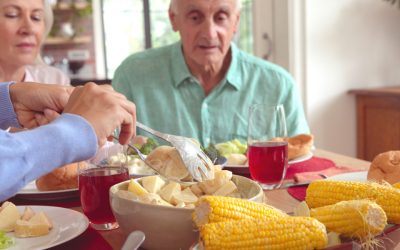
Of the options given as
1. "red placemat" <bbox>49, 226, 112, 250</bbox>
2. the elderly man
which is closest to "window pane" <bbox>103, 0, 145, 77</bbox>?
the elderly man

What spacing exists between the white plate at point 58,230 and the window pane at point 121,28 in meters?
4.31

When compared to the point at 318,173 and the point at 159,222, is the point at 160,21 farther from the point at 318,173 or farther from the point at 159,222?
the point at 159,222

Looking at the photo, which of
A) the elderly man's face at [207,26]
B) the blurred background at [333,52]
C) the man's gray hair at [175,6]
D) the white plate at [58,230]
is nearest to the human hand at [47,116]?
the white plate at [58,230]

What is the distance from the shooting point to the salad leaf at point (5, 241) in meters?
0.87

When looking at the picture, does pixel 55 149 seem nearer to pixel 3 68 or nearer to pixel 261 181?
pixel 261 181

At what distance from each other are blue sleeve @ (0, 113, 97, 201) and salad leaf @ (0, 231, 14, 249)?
136 millimetres

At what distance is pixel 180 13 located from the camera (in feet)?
6.81

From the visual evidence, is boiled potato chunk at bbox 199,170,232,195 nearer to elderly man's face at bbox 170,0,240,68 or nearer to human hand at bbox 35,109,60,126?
human hand at bbox 35,109,60,126

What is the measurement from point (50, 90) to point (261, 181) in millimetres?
523

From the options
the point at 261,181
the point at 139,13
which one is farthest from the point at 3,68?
the point at 139,13

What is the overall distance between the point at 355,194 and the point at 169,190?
30 centimetres

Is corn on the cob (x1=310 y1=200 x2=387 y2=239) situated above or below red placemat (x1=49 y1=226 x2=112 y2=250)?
above

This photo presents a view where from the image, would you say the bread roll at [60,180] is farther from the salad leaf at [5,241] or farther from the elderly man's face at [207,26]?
the elderly man's face at [207,26]

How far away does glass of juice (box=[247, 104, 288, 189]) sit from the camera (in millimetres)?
1232
